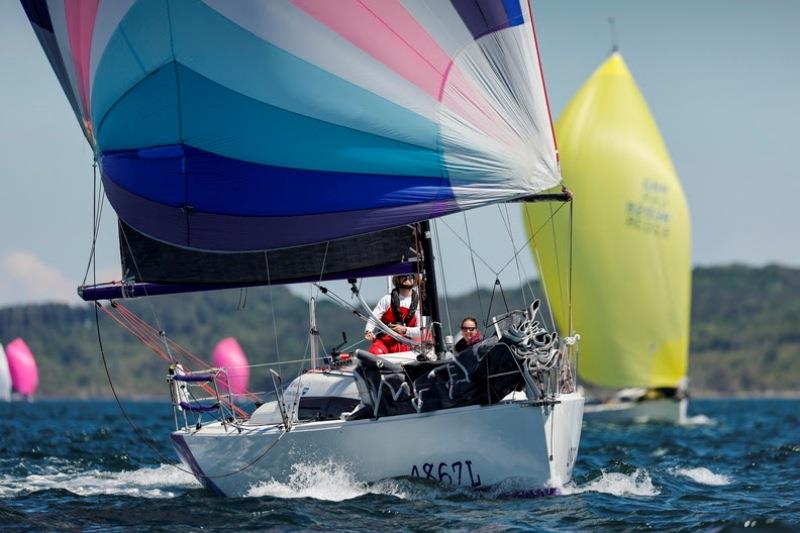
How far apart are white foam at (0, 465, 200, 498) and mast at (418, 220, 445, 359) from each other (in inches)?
145

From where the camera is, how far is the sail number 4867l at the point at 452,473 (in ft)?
42.8

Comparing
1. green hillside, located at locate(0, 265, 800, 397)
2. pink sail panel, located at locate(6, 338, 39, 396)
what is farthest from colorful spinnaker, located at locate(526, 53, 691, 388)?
green hillside, located at locate(0, 265, 800, 397)

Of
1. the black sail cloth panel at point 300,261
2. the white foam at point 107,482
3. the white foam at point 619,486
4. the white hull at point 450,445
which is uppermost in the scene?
the black sail cloth panel at point 300,261

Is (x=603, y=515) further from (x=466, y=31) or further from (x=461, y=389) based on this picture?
(x=466, y=31)

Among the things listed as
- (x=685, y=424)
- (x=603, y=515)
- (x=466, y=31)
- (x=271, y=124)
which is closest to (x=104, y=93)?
(x=271, y=124)

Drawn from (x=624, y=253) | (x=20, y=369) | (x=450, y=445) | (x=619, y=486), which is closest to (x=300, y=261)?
(x=450, y=445)

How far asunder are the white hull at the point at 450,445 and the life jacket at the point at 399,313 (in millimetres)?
1999

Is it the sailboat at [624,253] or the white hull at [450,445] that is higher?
the sailboat at [624,253]

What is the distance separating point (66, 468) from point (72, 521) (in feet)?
22.0

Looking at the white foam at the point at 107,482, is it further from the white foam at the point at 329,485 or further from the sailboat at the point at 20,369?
the sailboat at the point at 20,369

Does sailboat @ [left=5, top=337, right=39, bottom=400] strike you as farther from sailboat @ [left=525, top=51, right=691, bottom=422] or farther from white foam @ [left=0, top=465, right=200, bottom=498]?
white foam @ [left=0, top=465, right=200, bottom=498]

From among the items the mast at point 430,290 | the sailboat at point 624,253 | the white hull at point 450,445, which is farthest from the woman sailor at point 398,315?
the sailboat at point 624,253

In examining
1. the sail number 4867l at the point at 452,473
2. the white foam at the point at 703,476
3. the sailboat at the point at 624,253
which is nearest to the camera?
the sail number 4867l at the point at 452,473

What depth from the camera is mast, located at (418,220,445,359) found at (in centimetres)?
1416
